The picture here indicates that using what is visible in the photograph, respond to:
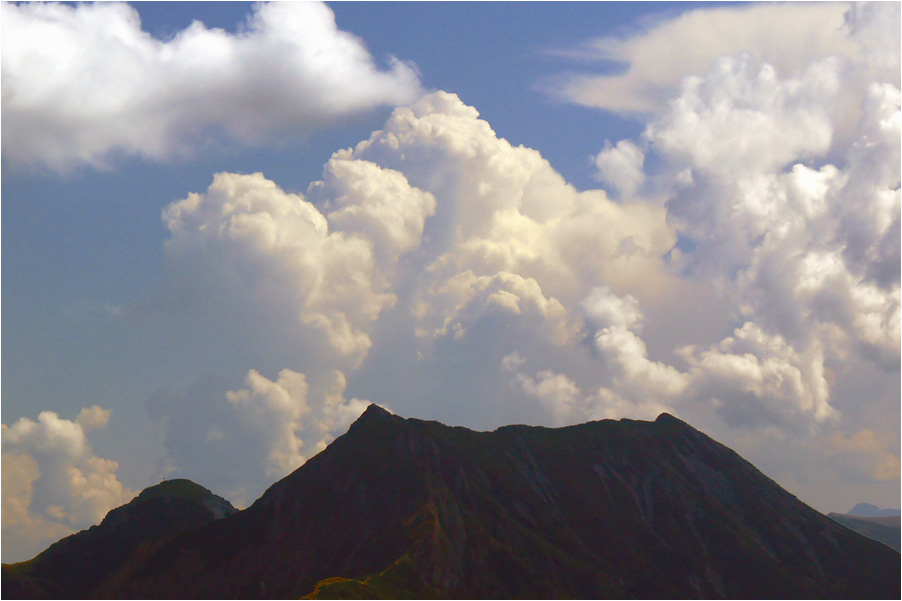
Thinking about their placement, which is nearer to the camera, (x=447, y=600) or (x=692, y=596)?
(x=447, y=600)

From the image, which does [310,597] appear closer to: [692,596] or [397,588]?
[397,588]

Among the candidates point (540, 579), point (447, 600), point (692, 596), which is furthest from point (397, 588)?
point (692, 596)

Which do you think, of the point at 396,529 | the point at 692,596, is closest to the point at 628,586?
the point at 692,596

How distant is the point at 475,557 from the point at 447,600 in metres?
19.7

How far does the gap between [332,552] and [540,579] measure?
50844 mm

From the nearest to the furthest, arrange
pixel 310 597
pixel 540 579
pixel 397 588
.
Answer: pixel 310 597
pixel 397 588
pixel 540 579

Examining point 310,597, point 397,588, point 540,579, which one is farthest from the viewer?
point 540,579

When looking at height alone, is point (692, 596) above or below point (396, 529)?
below

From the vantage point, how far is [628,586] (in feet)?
656

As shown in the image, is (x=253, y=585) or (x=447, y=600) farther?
(x=253, y=585)

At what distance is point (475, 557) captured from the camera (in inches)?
7618

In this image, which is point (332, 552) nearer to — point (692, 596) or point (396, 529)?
point (396, 529)

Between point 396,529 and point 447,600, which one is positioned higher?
point 396,529

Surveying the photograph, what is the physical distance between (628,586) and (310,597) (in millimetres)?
89027
